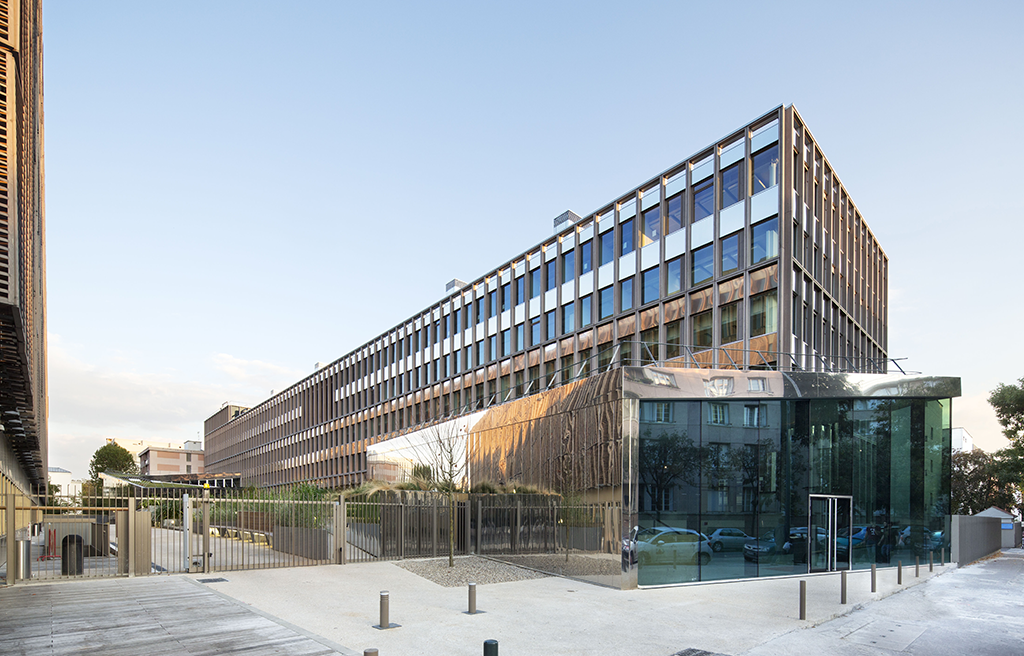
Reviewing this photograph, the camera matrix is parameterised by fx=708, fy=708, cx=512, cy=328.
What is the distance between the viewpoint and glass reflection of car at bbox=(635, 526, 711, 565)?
58.9 feet

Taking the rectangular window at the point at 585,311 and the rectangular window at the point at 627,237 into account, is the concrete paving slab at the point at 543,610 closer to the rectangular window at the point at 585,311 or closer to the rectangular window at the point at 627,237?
the rectangular window at the point at 627,237

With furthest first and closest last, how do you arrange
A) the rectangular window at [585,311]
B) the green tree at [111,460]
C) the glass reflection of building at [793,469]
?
the green tree at [111,460] < the rectangular window at [585,311] < the glass reflection of building at [793,469]

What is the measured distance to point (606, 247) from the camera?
1411 inches

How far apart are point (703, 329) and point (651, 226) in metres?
5.91

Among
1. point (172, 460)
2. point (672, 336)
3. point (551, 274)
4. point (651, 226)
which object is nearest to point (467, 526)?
point (672, 336)

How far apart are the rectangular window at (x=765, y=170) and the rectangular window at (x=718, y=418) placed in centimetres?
1120

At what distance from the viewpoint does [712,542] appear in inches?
758

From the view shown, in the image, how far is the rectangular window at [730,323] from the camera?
28.2m

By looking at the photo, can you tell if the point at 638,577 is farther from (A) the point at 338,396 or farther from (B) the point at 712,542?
(A) the point at 338,396

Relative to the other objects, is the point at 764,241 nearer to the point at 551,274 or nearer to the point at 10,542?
the point at 551,274

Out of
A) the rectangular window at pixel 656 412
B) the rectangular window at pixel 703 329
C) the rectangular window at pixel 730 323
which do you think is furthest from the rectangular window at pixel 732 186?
the rectangular window at pixel 656 412

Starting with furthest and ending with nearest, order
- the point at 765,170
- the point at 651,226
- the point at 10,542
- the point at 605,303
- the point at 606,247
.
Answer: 1. the point at 606,247
2. the point at 605,303
3. the point at 651,226
4. the point at 765,170
5. the point at 10,542

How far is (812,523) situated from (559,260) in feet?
70.5

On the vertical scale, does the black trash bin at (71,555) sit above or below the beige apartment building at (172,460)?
above
